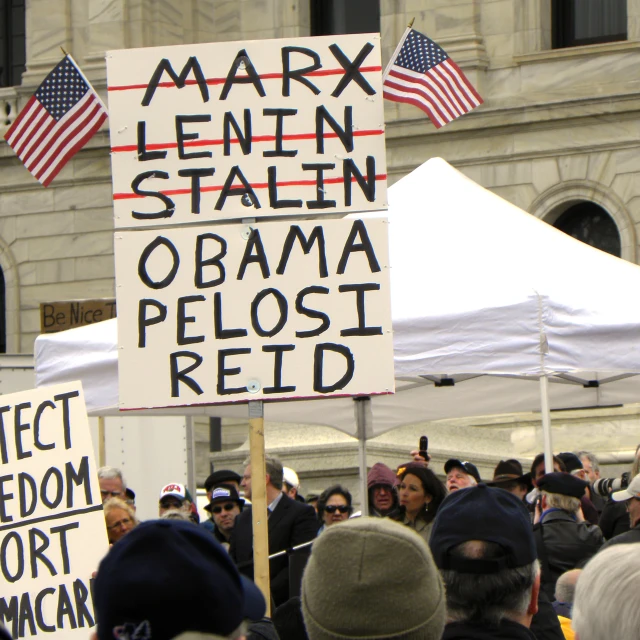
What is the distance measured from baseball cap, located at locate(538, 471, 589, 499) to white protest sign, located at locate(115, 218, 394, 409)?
5.77 feet

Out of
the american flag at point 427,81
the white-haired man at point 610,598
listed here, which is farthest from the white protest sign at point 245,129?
the american flag at point 427,81

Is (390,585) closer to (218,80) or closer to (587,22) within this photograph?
(218,80)

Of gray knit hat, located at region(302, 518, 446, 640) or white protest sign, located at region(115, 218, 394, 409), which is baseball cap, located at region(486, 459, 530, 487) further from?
gray knit hat, located at region(302, 518, 446, 640)

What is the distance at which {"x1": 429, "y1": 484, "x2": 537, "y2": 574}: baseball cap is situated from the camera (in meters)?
3.44

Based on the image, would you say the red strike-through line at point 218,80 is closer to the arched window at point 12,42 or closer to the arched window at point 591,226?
the arched window at point 591,226

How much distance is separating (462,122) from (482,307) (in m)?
13.2

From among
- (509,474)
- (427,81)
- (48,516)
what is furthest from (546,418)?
(427,81)

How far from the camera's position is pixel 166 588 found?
255 centimetres

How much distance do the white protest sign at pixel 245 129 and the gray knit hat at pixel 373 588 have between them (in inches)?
116

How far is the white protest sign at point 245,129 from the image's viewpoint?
581 centimetres

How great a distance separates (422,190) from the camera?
9.34 m

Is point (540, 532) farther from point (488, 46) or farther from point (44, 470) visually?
point (488, 46)

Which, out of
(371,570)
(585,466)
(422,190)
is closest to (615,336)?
(422,190)

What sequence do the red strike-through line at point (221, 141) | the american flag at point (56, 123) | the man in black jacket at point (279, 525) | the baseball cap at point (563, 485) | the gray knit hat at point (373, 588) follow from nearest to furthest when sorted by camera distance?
the gray knit hat at point (373, 588), the red strike-through line at point (221, 141), the baseball cap at point (563, 485), the man in black jacket at point (279, 525), the american flag at point (56, 123)
